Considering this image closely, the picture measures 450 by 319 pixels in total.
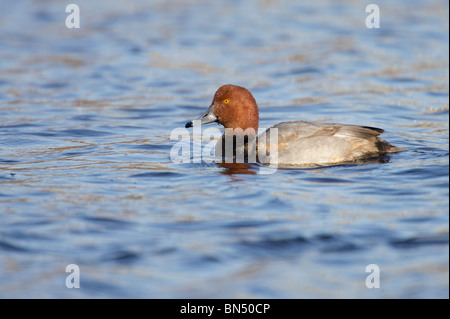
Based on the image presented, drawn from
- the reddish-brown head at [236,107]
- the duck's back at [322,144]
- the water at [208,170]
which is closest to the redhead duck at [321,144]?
the duck's back at [322,144]

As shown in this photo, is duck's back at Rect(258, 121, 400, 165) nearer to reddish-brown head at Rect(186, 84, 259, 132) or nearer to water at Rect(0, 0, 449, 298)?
water at Rect(0, 0, 449, 298)

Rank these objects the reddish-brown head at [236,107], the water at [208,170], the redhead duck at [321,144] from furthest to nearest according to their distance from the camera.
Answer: the reddish-brown head at [236,107], the redhead duck at [321,144], the water at [208,170]

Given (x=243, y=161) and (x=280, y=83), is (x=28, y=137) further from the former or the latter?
(x=280, y=83)

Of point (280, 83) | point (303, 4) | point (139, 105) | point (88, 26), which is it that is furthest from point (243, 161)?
point (303, 4)

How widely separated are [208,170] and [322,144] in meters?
1.46

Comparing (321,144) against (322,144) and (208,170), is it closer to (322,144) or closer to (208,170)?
(322,144)

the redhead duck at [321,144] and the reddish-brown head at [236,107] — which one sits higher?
the reddish-brown head at [236,107]

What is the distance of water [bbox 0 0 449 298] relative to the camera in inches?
224

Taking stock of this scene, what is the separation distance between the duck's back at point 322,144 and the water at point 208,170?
0.24 metres

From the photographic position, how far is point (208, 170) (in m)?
8.76

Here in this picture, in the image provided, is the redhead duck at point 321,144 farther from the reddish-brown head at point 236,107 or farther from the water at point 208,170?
the reddish-brown head at point 236,107

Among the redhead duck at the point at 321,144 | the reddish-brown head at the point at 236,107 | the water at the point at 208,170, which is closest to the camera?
the water at the point at 208,170

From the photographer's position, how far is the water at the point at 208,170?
224 inches

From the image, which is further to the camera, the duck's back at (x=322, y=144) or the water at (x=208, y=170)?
the duck's back at (x=322, y=144)
